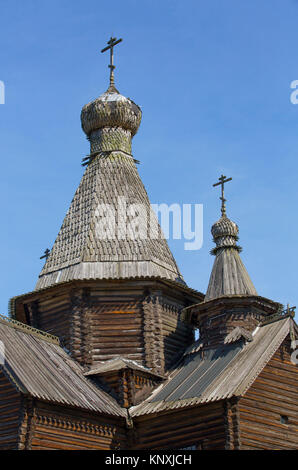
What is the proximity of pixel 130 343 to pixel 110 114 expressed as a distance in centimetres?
1052

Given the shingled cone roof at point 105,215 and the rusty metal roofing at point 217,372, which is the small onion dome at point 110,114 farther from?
the rusty metal roofing at point 217,372

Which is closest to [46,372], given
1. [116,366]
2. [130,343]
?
[116,366]

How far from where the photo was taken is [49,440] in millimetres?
22000

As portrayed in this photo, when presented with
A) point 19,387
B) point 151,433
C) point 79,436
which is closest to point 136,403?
point 151,433

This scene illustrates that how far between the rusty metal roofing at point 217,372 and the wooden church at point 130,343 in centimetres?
5

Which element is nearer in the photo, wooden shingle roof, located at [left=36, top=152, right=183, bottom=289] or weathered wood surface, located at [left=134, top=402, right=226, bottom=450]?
weathered wood surface, located at [left=134, top=402, right=226, bottom=450]

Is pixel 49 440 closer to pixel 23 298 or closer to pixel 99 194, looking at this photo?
pixel 23 298

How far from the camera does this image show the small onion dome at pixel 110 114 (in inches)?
1298

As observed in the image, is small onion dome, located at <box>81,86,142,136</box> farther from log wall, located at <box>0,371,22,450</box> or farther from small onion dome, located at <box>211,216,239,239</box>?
log wall, located at <box>0,371,22,450</box>

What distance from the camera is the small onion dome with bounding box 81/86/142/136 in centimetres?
3297

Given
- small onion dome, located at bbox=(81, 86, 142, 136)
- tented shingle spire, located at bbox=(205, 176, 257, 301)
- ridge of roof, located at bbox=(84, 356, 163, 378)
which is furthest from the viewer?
small onion dome, located at bbox=(81, 86, 142, 136)

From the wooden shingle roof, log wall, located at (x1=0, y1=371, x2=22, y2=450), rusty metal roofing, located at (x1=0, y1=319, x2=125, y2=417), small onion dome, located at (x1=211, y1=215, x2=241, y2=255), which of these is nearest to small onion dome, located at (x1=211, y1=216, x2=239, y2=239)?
small onion dome, located at (x1=211, y1=215, x2=241, y2=255)

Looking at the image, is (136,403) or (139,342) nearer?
(136,403)
